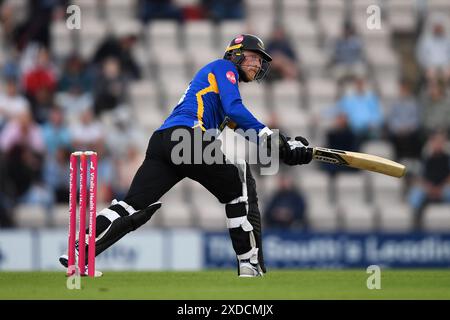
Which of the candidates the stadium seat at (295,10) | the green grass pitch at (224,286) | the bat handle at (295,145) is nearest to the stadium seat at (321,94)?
the stadium seat at (295,10)

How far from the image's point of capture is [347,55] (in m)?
17.3

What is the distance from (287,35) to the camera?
690 inches

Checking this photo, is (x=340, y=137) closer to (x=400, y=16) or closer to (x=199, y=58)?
(x=199, y=58)

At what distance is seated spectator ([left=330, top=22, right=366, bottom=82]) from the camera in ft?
56.4

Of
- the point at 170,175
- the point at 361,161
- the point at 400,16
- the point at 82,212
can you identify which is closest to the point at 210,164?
the point at 170,175

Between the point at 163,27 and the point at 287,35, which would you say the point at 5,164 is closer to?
the point at 163,27

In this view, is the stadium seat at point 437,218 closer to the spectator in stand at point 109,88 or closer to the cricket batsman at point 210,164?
the spectator in stand at point 109,88

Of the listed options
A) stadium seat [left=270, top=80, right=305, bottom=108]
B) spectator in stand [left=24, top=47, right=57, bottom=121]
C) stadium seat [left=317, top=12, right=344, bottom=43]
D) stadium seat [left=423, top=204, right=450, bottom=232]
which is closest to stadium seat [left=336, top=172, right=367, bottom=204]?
stadium seat [left=423, top=204, right=450, bottom=232]

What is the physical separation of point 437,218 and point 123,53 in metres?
5.06

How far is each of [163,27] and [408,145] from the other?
4.11 meters

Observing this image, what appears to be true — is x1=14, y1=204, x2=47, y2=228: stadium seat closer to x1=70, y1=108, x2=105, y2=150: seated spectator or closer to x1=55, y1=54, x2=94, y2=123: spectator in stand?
x1=70, y1=108, x2=105, y2=150: seated spectator

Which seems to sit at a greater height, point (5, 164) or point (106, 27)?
point (106, 27)
